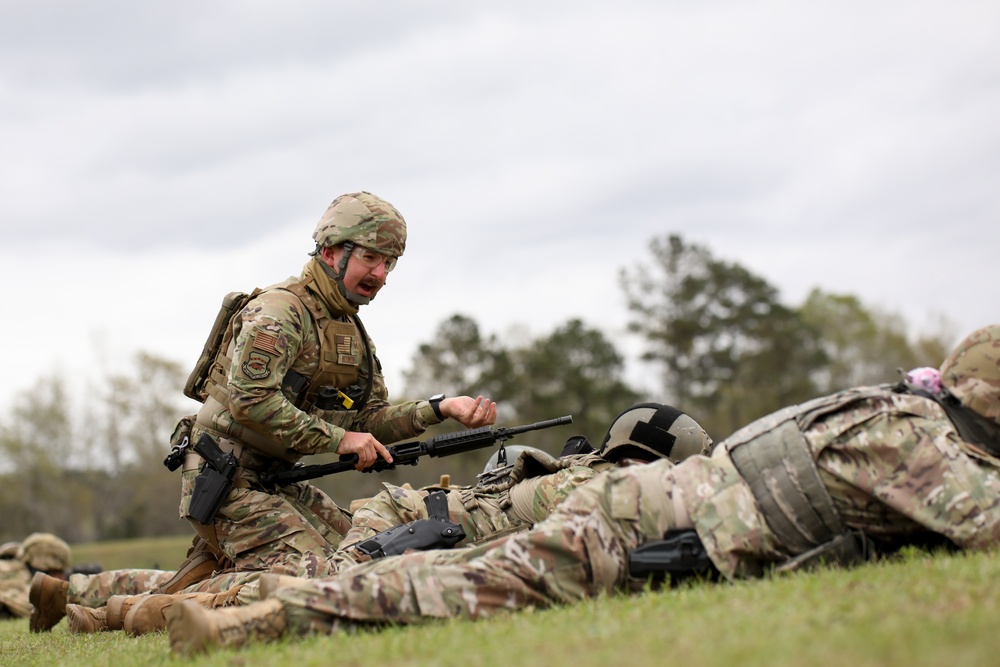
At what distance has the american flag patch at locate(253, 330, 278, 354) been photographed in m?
7.16

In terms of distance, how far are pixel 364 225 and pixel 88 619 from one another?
3.50 meters

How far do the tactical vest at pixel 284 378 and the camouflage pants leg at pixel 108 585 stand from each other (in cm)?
157

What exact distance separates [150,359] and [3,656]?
58.5 meters

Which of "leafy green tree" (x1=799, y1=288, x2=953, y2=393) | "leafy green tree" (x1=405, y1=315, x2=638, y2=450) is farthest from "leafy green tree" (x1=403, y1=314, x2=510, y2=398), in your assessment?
"leafy green tree" (x1=799, y1=288, x2=953, y2=393)

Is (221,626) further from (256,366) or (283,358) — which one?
(283,358)

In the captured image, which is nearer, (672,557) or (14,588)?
(672,557)

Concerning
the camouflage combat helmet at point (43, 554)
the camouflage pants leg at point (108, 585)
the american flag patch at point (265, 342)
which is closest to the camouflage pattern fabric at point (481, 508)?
the american flag patch at point (265, 342)

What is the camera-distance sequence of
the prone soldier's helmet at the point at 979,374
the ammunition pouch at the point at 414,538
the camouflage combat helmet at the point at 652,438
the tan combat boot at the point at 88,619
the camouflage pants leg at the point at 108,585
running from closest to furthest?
the prone soldier's helmet at the point at 979,374 → the ammunition pouch at the point at 414,538 → the camouflage combat helmet at the point at 652,438 → the tan combat boot at the point at 88,619 → the camouflage pants leg at the point at 108,585

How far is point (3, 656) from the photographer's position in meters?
6.67

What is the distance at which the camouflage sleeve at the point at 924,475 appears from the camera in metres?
4.80

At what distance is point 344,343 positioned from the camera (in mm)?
7777

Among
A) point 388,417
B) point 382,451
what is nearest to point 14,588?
point 388,417

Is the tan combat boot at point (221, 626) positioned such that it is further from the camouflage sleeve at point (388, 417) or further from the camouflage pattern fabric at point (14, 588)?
the camouflage pattern fabric at point (14, 588)

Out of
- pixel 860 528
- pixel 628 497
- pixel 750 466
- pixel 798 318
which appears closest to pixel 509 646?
pixel 628 497
